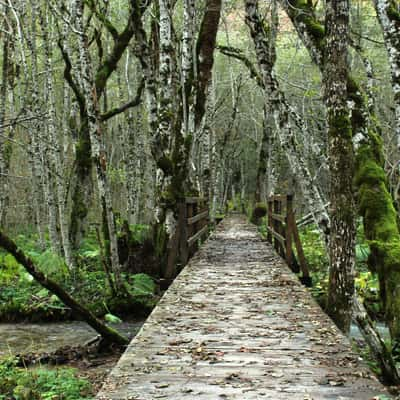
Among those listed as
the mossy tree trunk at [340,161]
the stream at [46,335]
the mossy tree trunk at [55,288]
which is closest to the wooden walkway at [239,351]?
the mossy tree trunk at [340,161]

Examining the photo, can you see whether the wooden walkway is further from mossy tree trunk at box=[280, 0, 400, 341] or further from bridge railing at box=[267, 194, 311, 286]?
bridge railing at box=[267, 194, 311, 286]

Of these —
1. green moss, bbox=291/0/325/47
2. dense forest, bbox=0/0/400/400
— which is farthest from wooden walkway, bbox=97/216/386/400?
green moss, bbox=291/0/325/47

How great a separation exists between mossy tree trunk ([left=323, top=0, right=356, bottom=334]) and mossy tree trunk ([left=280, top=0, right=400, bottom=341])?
288mm

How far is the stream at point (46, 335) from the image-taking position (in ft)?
27.4

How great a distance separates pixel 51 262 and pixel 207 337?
14.2 ft

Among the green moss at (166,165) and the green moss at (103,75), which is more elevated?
the green moss at (103,75)

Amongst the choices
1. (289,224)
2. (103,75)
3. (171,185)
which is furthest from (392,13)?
(103,75)

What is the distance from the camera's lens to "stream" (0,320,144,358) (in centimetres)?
834

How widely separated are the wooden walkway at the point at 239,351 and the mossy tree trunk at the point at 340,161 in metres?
0.43

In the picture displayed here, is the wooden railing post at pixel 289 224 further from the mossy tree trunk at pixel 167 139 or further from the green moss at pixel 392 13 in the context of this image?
the green moss at pixel 392 13

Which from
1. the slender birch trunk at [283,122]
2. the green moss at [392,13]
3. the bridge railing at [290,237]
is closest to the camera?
the green moss at [392,13]

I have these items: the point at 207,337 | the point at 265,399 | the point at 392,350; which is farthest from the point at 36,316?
the point at 265,399

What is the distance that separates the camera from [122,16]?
22.2 meters

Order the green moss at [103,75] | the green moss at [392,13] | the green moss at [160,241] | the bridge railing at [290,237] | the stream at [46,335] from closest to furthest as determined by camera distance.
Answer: the green moss at [392,13]
the stream at [46,335]
the bridge railing at [290,237]
the green moss at [160,241]
the green moss at [103,75]
